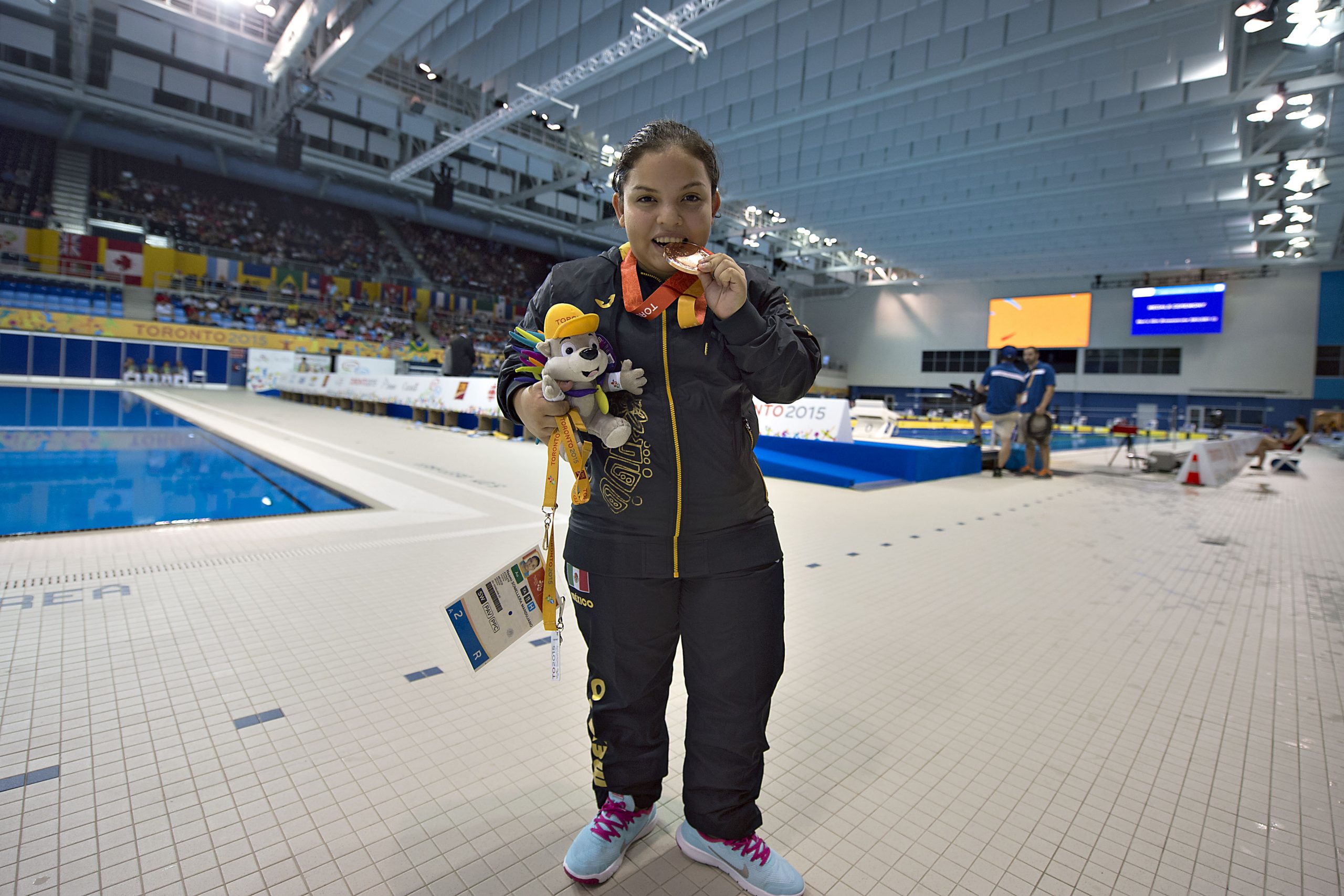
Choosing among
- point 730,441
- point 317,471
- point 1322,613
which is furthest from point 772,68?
point 730,441

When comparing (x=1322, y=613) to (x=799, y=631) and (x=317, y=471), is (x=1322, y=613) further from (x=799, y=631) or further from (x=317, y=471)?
(x=317, y=471)

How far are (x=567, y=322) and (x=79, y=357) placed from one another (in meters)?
21.3

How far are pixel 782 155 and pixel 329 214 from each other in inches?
778

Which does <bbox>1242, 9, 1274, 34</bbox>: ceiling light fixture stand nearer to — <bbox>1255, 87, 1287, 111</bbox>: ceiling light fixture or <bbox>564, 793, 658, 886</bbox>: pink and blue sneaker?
<bbox>1255, 87, 1287, 111</bbox>: ceiling light fixture

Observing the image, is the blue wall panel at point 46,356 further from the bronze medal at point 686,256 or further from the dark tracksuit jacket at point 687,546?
the bronze medal at point 686,256

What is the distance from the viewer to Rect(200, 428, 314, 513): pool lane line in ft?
13.7

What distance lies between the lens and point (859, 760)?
1388mm

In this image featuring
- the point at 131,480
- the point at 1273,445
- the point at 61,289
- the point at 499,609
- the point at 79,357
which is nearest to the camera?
the point at 499,609

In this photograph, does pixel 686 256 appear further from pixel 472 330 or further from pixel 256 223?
pixel 256 223

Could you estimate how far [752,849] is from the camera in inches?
39.8

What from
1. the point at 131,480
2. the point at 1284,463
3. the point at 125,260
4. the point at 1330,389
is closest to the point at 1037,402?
the point at 1284,463

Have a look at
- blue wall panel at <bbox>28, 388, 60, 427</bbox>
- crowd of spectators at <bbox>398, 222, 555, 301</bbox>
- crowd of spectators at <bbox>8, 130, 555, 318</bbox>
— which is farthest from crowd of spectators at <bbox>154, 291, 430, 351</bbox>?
blue wall panel at <bbox>28, 388, 60, 427</bbox>

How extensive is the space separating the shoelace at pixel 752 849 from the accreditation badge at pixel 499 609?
490 millimetres

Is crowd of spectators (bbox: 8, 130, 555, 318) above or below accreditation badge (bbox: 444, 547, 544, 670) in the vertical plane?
above
